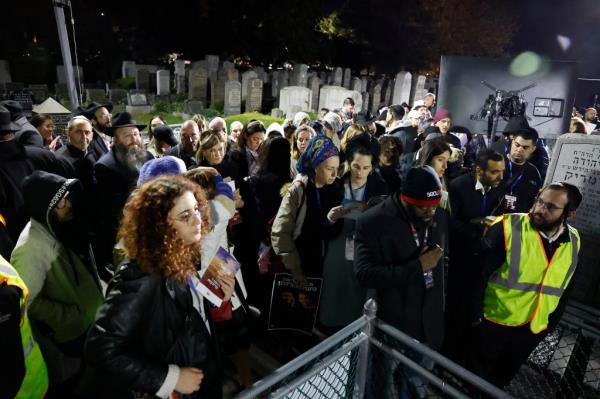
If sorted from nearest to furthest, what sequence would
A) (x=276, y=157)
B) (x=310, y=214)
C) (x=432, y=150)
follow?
1. (x=310, y=214)
2. (x=432, y=150)
3. (x=276, y=157)

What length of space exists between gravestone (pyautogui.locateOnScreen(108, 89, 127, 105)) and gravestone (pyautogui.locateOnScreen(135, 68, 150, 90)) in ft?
3.85

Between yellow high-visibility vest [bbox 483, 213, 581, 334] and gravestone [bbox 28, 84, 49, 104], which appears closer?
yellow high-visibility vest [bbox 483, 213, 581, 334]

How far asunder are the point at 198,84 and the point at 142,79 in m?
2.45

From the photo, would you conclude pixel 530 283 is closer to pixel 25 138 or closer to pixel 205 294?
pixel 205 294

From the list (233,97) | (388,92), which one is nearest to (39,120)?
(233,97)

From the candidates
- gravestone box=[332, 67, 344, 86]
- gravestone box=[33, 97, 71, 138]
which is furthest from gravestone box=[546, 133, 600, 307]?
gravestone box=[332, 67, 344, 86]

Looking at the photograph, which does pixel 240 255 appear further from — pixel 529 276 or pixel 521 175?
pixel 521 175

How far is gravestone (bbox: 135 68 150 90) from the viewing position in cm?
1694

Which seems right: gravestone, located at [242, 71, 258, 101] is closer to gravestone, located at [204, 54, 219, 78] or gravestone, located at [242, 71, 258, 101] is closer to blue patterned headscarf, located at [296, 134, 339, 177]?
gravestone, located at [204, 54, 219, 78]

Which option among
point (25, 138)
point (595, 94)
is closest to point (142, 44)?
point (25, 138)

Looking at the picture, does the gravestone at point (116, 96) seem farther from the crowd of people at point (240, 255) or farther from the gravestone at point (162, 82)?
the crowd of people at point (240, 255)

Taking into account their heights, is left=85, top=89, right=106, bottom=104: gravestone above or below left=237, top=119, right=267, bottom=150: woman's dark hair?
above

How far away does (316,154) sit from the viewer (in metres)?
3.44

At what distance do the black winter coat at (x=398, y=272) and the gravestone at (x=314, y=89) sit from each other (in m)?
16.8
